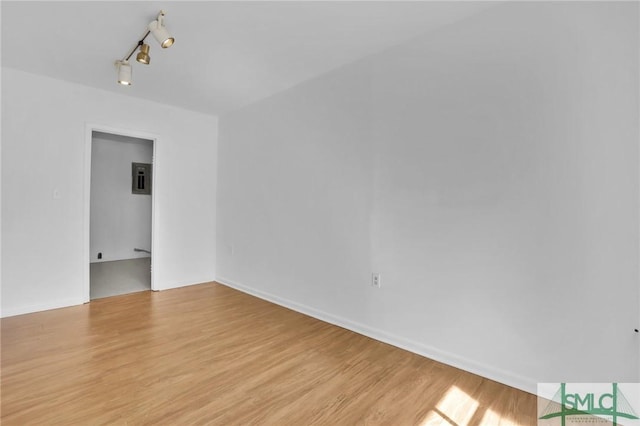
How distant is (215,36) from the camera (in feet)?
8.16

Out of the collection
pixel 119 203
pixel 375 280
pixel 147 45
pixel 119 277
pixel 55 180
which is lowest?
pixel 119 277

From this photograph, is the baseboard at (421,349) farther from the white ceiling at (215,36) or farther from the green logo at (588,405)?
the white ceiling at (215,36)

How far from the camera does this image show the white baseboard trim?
317 cm

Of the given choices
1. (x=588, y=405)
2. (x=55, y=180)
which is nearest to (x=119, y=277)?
(x=55, y=180)

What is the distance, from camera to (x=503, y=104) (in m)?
2.10

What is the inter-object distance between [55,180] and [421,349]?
4028 mm

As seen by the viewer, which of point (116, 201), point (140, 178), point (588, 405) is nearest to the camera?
point (588, 405)

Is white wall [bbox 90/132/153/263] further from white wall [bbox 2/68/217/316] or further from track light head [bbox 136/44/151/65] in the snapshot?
track light head [bbox 136/44/151/65]

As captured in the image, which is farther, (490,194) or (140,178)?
(140,178)

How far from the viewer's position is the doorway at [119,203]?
18.9 ft

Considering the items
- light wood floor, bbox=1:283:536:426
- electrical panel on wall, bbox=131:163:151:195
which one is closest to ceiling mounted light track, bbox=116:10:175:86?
light wood floor, bbox=1:283:536:426

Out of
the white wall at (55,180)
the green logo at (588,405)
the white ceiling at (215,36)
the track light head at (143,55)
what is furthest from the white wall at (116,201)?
the green logo at (588,405)

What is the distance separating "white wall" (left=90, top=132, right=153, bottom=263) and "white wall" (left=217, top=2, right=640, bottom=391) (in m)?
4.43

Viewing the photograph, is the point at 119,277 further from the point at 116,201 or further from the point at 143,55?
the point at 143,55
